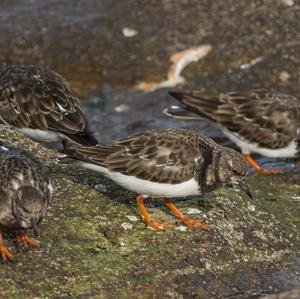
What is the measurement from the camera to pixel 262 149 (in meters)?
9.75

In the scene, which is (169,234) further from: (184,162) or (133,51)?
(133,51)

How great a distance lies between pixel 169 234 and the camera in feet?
21.7

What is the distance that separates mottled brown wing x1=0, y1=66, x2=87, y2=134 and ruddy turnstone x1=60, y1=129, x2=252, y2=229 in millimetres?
1634

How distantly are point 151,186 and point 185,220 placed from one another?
0.41 metres

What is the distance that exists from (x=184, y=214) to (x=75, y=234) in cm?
104

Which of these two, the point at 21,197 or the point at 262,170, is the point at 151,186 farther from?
the point at 262,170

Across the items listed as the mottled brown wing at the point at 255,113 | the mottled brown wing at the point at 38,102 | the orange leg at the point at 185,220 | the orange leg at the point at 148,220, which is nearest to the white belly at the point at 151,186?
the orange leg at the point at 148,220

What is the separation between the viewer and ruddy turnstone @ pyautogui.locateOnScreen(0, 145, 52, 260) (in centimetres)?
573

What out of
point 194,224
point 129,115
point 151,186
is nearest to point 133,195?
point 151,186

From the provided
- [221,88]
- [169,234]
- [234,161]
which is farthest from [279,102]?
→ [169,234]

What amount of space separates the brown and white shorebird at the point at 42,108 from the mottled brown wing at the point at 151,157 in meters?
1.50

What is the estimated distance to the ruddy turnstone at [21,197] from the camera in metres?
5.73

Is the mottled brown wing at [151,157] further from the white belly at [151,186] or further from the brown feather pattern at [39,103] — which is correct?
the brown feather pattern at [39,103]

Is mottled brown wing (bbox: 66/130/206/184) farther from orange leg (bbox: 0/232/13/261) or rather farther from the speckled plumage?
the speckled plumage
